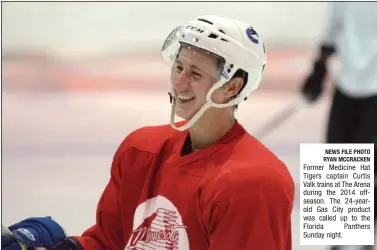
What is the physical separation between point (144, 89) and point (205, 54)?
2.52ft

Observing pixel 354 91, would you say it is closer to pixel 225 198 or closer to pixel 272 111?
pixel 272 111

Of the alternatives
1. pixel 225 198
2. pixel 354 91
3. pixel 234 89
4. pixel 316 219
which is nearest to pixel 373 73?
pixel 354 91

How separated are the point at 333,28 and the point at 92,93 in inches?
25.5

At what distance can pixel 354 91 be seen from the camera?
160 cm

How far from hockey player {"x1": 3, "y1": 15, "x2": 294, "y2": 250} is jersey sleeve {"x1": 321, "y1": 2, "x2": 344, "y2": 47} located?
0.52 metres

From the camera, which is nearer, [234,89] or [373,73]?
[234,89]

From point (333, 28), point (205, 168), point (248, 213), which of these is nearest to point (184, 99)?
point (205, 168)

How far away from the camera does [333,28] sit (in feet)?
5.19

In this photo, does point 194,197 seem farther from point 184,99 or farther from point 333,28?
point 333,28

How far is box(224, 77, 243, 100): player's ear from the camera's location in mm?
1091

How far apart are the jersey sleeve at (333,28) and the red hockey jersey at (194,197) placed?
0.57m
